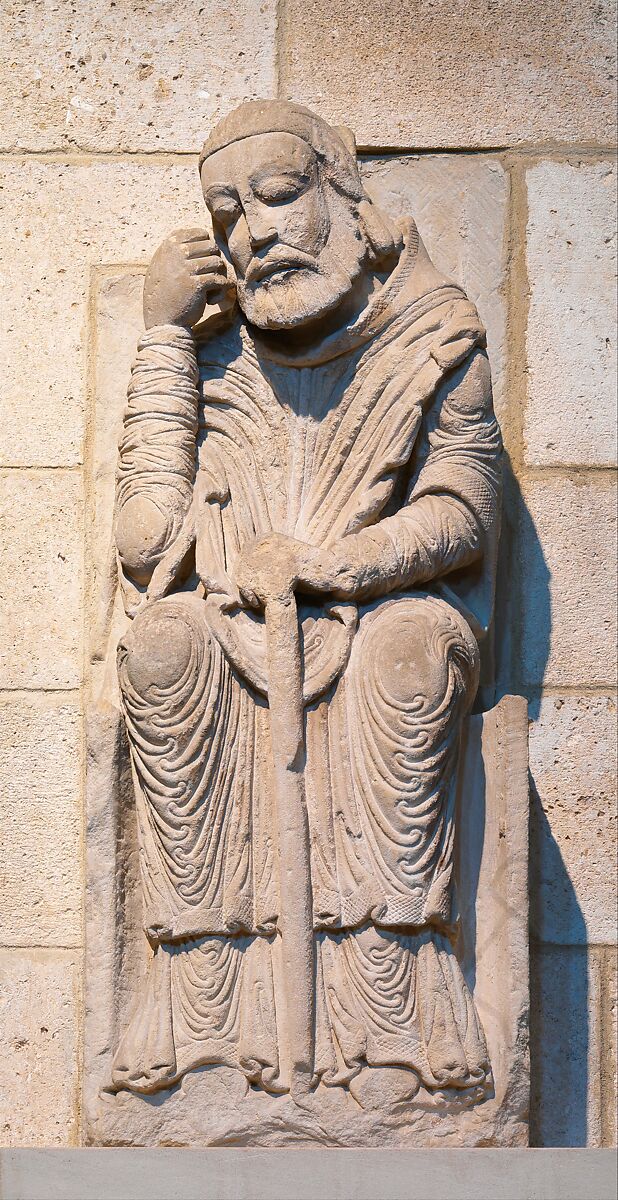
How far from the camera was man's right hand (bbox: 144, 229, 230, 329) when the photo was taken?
4.21 m

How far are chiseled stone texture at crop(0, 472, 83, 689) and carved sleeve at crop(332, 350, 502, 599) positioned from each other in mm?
885

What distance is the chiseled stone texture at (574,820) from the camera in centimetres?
447

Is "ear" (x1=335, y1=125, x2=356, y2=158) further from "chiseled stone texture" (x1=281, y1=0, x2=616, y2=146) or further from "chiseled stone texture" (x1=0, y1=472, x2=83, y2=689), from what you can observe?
"chiseled stone texture" (x1=0, y1=472, x2=83, y2=689)

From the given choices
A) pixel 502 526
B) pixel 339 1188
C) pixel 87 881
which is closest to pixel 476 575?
pixel 502 526

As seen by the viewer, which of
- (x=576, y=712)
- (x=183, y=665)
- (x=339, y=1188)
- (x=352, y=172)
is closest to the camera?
(x=339, y=1188)

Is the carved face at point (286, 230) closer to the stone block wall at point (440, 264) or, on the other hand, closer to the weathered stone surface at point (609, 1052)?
the stone block wall at point (440, 264)

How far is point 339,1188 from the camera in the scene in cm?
360

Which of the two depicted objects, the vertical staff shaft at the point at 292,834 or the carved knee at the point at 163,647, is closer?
the vertical staff shaft at the point at 292,834

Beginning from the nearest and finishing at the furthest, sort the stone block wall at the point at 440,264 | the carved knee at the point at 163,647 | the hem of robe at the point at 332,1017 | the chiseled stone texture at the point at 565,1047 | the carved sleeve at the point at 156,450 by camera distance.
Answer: the hem of robe at the point at 332,1017, the carved knee at the point at 163,647, the carved sleeve at the point at 156,450, the chiseled stone texture at the point at 565,1047, the stone block wall at the point at 440,264

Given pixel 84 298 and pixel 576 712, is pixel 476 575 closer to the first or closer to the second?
pixel 576 712

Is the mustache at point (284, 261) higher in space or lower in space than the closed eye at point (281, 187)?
lower

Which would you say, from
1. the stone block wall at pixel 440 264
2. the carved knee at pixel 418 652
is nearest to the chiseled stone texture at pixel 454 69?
the stone block wall at pixel 440 264

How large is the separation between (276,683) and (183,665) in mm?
189

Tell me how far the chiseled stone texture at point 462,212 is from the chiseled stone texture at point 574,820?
80 cm
